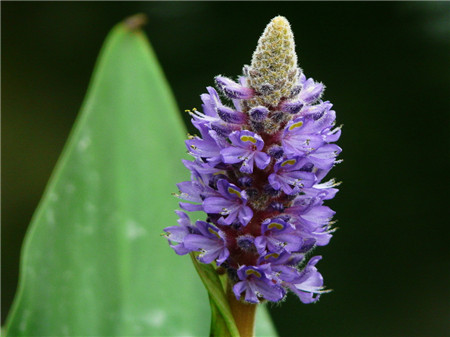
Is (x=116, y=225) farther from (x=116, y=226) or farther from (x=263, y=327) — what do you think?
(x=263, y=327)

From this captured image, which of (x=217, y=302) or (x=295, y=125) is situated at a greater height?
(x=295, y=125)

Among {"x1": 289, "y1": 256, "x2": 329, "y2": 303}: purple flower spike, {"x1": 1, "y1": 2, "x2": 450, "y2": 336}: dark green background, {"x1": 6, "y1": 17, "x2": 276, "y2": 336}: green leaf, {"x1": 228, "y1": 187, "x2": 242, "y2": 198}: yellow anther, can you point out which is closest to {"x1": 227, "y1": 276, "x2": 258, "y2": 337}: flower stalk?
{"x1": 289, "y1": 256, "x2": 329, "y2": 303}: purple flower spike

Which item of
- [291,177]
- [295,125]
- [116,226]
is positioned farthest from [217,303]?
[116,226]

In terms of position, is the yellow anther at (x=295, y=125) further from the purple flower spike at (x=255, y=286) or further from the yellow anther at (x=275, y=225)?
the purple flower spike at (x=255, y=286)

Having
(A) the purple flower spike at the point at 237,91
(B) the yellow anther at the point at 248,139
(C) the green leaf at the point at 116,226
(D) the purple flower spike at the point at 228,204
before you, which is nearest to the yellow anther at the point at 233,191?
(D) the purple flower spike at the point at 228,204

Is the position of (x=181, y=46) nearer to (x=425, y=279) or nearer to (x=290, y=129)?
(x=425, y=279)

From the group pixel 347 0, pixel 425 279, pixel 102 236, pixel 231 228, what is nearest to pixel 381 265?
pixel 425 279

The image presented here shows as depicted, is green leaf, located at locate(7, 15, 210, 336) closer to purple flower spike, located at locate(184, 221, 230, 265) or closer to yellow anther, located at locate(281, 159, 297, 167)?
purple flower spike, located at locate(184, 221, 230, 265)
